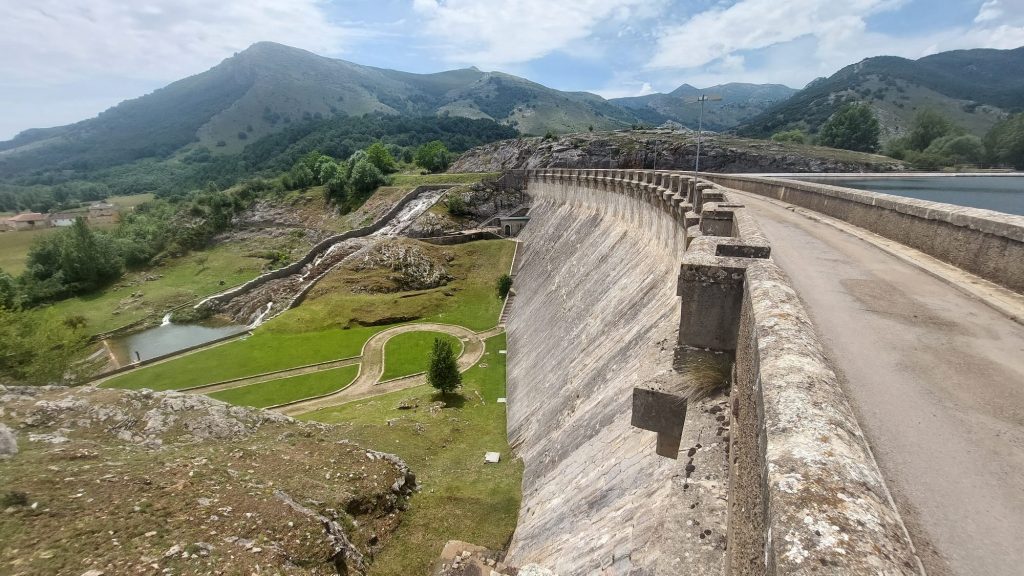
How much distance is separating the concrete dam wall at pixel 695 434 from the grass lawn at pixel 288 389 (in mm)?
16317

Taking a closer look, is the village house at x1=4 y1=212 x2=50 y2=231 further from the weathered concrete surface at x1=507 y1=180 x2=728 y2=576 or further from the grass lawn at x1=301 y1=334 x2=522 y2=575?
the weathered concrete surface at x1=507 y1=180 x2=728 y2=576

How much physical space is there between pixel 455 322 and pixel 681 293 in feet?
127

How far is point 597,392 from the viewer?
17438 mm

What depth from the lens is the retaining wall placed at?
8.75 meters

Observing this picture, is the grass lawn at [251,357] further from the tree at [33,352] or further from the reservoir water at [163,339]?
the reservoir water at [163,339]

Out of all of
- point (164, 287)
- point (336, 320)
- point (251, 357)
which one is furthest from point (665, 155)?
point (164, 287)

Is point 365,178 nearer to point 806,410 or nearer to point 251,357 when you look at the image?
point 251,357

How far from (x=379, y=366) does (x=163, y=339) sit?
3520cm

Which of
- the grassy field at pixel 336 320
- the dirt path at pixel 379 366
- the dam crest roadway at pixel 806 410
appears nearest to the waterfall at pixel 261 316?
the grassy field at pixel 336 320

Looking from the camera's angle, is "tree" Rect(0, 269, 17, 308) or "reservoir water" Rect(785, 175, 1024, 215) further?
"tree" Rect(0, 269, 17, 308)

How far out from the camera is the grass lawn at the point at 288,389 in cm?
3244

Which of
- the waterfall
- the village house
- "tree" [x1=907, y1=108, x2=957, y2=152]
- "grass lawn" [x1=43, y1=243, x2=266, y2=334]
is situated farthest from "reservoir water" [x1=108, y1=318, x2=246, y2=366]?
"tree" [x1=907, y1=108, x2=957, y2=152]

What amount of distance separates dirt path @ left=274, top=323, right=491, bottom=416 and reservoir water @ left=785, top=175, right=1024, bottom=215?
30.4 m

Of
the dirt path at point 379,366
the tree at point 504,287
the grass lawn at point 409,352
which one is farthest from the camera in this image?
the tree at point 504,287
